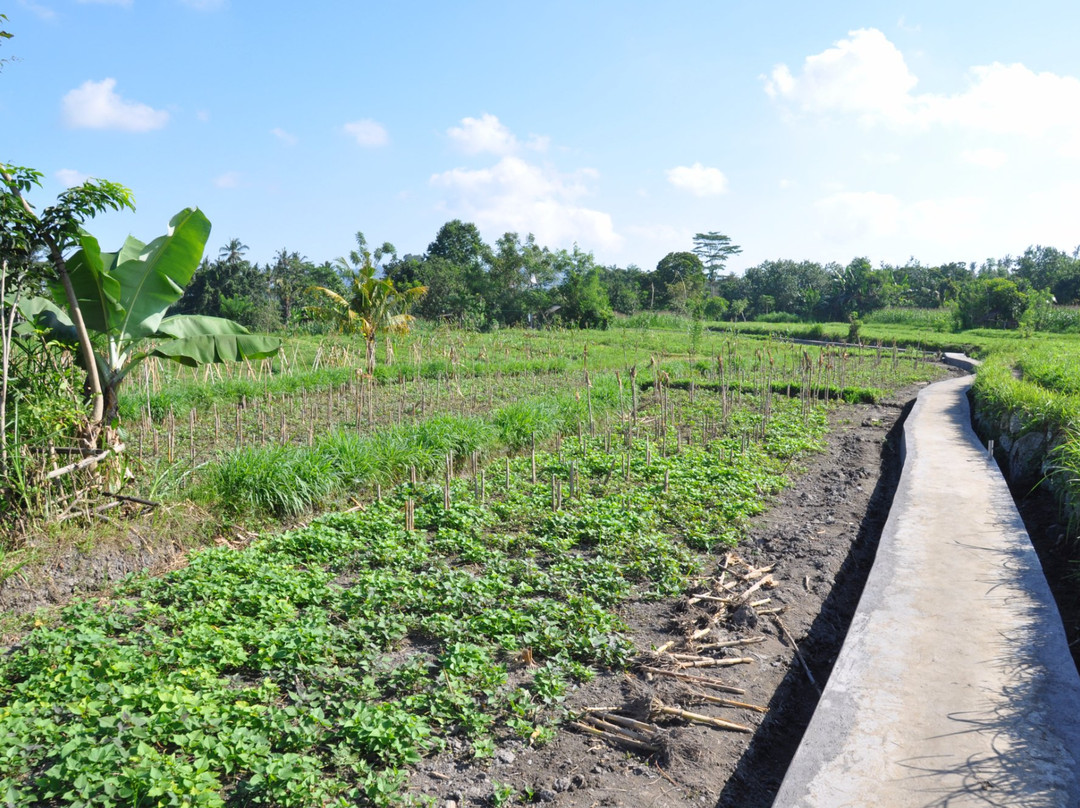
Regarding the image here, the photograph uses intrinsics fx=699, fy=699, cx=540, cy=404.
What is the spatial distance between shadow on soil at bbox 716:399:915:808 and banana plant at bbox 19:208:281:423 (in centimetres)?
567

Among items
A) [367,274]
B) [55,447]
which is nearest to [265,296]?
[367,274]

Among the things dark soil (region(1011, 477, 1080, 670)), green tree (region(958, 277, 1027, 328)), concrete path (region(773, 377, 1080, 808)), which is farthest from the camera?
green tree (region(958, 277, 1027, 328))

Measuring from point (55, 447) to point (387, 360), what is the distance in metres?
12.4

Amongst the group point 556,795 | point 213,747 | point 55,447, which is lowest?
point 556,795

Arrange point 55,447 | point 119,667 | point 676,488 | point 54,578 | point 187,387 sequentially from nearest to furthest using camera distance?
point 119,667, point 54,578, point 55,447, point 676,488, point 187,387

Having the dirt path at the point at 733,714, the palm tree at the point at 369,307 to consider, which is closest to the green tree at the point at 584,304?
the palm tree at the point at 369,307

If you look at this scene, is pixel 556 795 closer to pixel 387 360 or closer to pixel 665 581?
pixel 665 581

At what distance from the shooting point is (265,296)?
137ft

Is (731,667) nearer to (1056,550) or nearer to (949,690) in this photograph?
(949,690)

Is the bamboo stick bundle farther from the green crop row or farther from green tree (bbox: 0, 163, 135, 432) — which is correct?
green tree (bbox: 0, 163, 135, 432)

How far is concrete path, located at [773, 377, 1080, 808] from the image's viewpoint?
2.93m

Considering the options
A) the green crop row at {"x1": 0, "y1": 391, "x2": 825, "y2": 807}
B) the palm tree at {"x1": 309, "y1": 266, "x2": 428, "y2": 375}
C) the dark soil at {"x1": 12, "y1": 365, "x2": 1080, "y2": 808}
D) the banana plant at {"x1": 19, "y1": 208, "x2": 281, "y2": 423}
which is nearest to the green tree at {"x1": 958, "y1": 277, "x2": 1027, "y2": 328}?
the palm tree at {"x1": 309, "y1": 266, "x2": 428, "y2": 375}

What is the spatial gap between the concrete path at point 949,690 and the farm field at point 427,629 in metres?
0.50

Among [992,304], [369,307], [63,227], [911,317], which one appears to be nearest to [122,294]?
[63,227]
